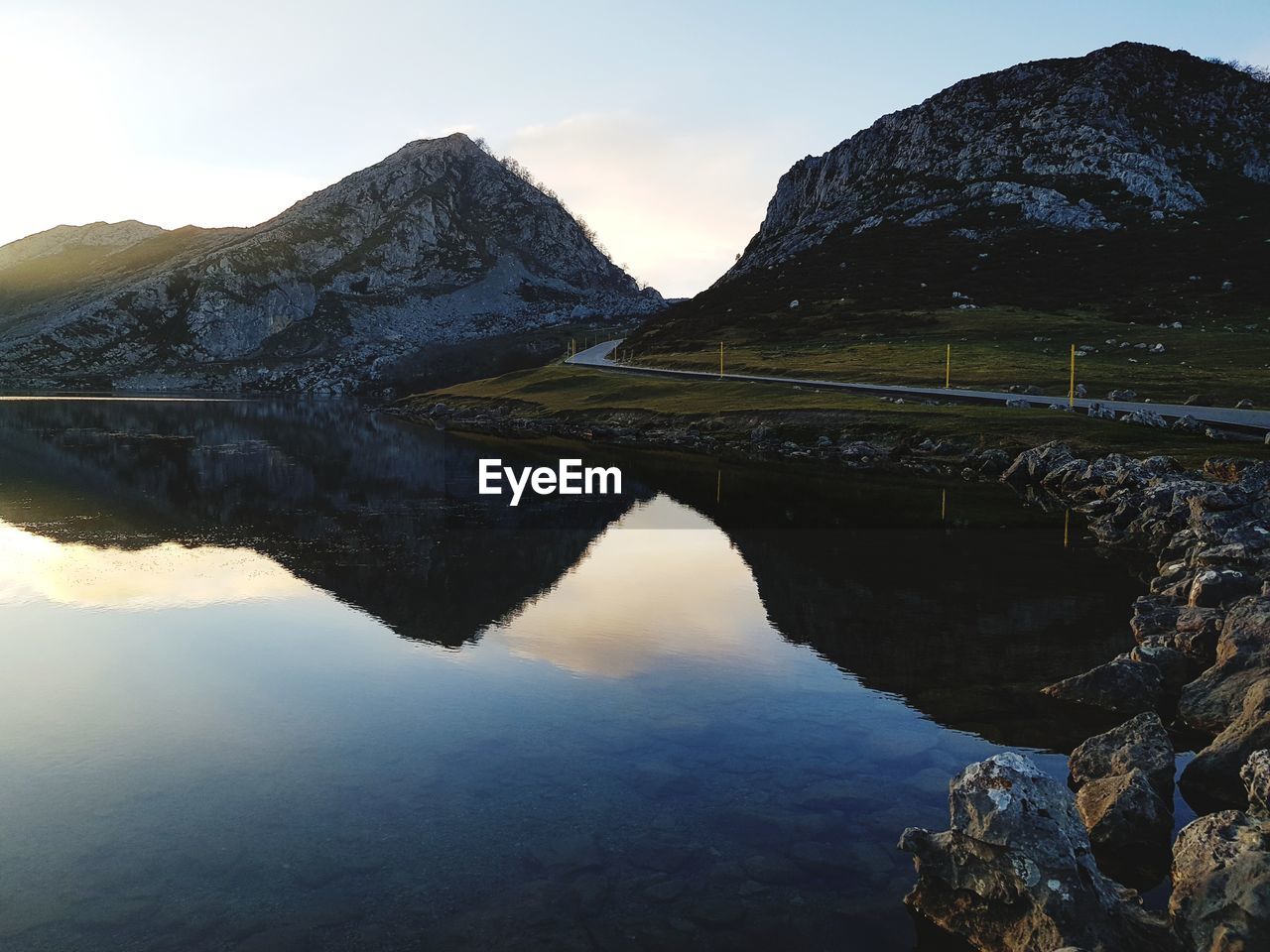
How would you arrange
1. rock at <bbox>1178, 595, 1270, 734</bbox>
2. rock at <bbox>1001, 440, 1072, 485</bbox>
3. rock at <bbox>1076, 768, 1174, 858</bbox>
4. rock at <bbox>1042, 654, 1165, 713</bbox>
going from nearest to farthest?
rock at <bbox>1076, 768, 1174, 858</bbox> → rock at <bbox>1178, 595, 1270, 734</bbox> → rock at <bbox>1042, 654, 1165, 713</bbox> → rock at <bbox>1001, 440, 1072, 485</bbox>

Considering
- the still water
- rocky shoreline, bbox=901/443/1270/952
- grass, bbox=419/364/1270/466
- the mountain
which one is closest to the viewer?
rocky shoreline, bbox=901/443/1270/952

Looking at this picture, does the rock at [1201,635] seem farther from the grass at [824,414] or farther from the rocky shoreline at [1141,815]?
the grass at [824,414]

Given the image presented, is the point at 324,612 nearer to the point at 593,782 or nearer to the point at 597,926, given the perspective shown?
the point at 593,782

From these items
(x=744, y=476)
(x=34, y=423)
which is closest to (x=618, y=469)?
(x=744, y=476)

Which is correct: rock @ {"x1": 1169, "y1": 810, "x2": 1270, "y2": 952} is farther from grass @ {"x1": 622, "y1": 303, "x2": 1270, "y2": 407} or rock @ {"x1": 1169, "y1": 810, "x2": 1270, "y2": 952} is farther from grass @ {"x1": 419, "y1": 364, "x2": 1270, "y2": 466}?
grass @ {"x1": 622, "y1": 303, "x2": 1270, "y2": 407}

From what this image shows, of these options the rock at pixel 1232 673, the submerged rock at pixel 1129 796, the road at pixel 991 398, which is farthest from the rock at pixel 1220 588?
the road at pixel 991 398

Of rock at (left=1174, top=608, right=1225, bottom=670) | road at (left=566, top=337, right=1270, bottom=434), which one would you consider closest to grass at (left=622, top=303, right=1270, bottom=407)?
road at (left=566, top=337, right=1270, bottom=434)
